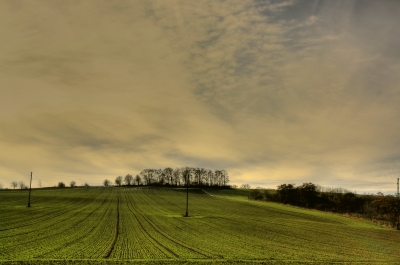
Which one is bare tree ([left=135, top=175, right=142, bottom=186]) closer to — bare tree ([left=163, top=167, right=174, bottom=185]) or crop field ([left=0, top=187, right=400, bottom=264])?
bare tree ([left=163, top=167, right=174, bottom=185])

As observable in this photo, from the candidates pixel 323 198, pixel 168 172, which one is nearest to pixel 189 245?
pixel 323 198

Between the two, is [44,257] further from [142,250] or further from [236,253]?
[236,253]

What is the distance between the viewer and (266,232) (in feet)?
128

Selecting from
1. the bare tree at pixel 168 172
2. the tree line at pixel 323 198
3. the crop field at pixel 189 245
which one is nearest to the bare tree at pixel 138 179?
the bare tree at pixel 168 172

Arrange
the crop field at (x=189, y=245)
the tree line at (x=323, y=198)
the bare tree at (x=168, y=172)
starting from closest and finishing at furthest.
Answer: the crop field at (x=189, y=245)
the tree line at (x=323, y=198)
the bare tree at (x=168, y=172)

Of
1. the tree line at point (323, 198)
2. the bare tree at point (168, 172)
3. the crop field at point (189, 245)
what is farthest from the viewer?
the bare tree at point (168, 172)

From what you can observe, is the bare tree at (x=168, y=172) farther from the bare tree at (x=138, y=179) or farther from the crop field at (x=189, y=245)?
the crop field at (x=189, y=245)

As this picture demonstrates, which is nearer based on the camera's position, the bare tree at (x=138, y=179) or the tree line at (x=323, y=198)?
the tree line at (x=323, y=198)

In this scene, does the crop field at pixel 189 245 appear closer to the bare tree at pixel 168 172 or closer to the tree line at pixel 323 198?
the tree line at pixel 323 198

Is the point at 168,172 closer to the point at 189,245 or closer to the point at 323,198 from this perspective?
the point at 323,198

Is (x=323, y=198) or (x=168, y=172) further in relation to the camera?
(x=168, y=172)

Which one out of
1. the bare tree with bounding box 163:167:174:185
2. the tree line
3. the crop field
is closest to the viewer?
the crop field

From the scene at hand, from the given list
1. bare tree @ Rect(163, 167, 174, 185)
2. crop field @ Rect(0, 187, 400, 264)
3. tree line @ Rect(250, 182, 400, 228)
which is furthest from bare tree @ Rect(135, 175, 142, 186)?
crop field @ Rect(0, 187, 400, 264)

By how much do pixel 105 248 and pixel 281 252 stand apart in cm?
1463
